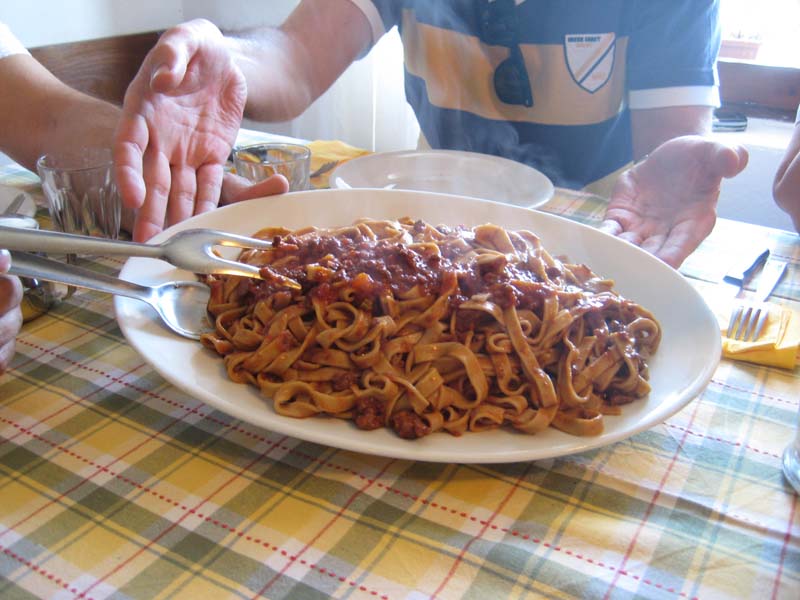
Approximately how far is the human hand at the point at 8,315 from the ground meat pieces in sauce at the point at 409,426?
0.75 metres

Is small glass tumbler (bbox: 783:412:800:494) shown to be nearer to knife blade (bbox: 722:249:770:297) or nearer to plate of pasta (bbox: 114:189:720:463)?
plate of pasta (bbox: 114:189:720:463)

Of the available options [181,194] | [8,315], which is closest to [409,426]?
[8,315]

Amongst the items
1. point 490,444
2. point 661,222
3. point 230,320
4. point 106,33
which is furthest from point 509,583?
point 106,33

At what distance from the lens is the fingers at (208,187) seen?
6.09ft

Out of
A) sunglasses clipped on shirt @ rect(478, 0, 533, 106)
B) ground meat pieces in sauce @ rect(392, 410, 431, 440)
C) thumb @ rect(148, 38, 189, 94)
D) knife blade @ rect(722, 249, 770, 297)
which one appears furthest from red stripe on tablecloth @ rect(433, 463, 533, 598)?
sunglasses clipped on shirt @ rect(478, 0, 533, 106)

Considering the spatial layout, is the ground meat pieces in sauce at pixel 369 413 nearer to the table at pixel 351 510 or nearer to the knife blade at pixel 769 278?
the table at pixel 351 510

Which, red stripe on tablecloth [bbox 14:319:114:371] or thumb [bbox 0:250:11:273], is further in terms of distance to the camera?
red stripe on tablecloth [bbox 14:319:114:371]

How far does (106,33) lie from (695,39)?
354 centimetres

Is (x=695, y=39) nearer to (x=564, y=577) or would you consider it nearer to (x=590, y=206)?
(x=590, y=206)

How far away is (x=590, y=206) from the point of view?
2.28 m

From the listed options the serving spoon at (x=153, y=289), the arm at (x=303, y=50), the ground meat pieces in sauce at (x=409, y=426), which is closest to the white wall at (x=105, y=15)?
the arm at (x=303, y=50)

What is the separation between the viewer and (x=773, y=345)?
1.44 metres

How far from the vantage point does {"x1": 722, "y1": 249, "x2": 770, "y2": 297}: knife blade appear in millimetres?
1784

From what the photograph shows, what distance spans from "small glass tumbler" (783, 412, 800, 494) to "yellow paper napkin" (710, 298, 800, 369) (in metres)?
0.32
